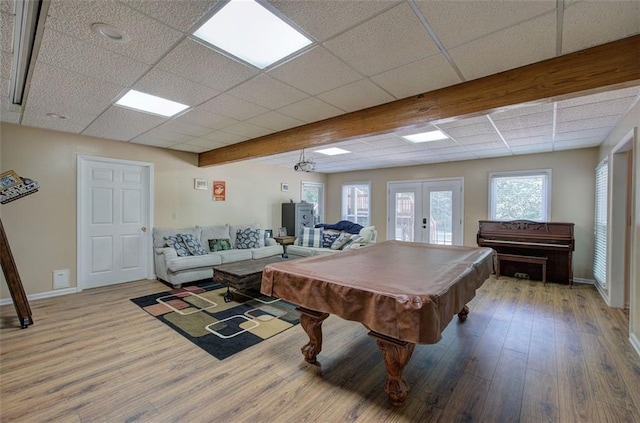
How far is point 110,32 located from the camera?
171 centimetres

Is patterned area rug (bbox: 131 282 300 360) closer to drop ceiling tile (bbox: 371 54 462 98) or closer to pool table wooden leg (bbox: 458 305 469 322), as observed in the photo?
pool table wooden leg (bbox: 458 305 469 322)

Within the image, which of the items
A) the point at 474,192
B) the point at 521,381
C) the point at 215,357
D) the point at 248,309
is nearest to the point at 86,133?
the point at 248,309

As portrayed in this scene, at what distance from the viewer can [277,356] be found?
2.44 m

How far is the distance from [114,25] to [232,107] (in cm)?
136

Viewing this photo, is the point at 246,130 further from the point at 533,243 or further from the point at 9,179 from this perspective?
the point at 533,243

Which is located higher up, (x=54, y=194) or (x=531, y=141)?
(x=531, y=141)

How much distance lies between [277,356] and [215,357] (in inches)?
20.7

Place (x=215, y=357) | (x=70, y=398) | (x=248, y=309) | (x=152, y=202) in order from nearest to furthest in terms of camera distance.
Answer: (x=70, y=398), (x=215, y=357), (x=248, y=309), (x=152, y=202)

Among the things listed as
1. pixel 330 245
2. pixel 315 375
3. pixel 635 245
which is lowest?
pixel 315 375

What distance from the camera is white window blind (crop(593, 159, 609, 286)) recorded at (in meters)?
4.04

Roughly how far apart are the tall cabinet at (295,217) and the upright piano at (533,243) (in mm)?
3908

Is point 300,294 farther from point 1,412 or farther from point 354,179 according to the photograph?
point 354,179

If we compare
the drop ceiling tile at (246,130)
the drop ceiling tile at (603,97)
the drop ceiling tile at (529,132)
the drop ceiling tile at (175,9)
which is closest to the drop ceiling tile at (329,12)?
the drop ceiling tile at (175,9)

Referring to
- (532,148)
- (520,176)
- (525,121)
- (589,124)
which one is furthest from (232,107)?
(520,176)
